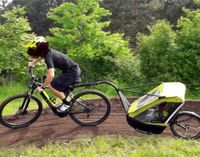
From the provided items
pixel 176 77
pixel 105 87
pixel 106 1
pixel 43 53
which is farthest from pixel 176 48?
pixel 106 1

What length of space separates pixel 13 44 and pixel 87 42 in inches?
109

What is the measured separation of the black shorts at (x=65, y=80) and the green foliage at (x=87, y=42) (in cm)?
701

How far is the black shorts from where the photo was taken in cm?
719

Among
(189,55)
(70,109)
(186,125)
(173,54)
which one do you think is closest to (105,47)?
(173,54)

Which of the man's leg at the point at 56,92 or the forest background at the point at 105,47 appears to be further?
the forest background at the point at 105,47

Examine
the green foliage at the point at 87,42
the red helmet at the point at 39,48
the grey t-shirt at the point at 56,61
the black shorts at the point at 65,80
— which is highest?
the red helmet at the point at 39,48

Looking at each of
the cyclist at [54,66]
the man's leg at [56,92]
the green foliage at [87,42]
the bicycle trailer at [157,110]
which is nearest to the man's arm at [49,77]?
the cyclist at [54,66]

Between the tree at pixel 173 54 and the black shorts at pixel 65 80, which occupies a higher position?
the black shorts at pixel 65 80

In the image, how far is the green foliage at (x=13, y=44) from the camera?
43.9 feet

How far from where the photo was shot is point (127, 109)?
22.8 feet

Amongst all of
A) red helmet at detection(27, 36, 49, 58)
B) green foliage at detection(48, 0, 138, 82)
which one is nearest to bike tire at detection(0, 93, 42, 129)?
red helmet at detection(27, 36, 49, 58)

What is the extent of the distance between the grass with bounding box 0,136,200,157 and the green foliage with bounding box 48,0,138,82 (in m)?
7.77

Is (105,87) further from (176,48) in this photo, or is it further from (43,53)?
(43,53)

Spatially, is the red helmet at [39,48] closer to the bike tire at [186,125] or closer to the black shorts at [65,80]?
the black shorts at [65,80]
